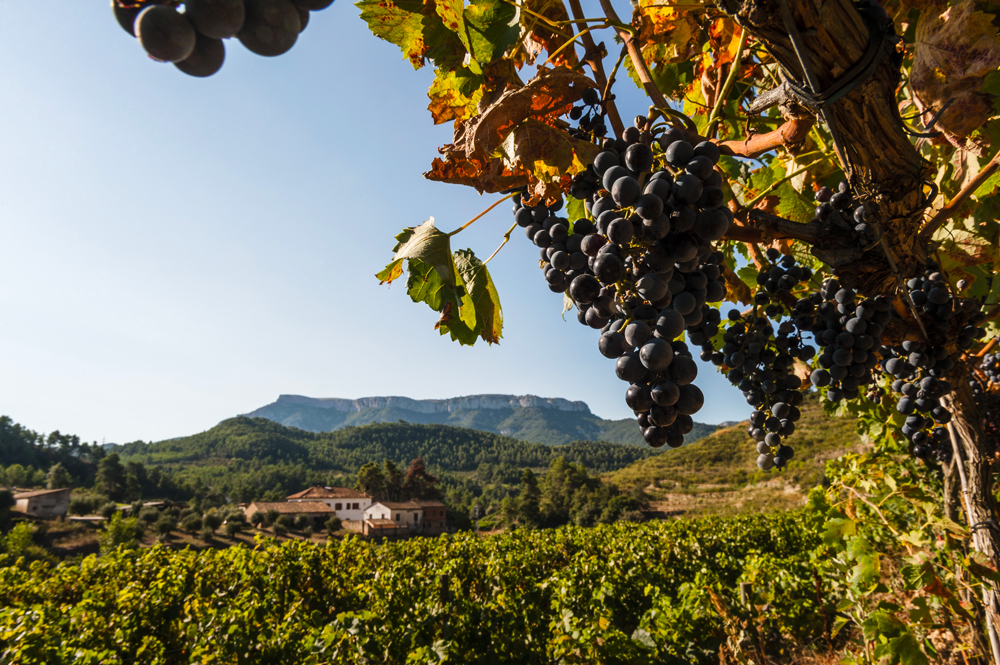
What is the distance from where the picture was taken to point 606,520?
151 feet

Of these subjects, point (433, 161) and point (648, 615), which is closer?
point (433, 161)

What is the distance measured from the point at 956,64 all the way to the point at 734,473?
65622 millimetres

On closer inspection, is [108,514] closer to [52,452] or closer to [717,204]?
[52,452]

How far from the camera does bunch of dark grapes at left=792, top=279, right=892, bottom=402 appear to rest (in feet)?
6.86

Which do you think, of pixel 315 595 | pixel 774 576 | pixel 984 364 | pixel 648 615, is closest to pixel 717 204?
pixel 984 364

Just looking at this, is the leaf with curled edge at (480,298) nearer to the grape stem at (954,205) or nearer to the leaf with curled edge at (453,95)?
the leaf with curled edge at (453,95)

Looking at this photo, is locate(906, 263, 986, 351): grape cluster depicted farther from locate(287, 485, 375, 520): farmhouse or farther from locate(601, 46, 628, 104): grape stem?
locate(287, 485, 375, 520): farmhouse

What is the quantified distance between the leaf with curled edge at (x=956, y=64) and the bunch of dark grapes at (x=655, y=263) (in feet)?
2.38

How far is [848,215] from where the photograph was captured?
1617mm

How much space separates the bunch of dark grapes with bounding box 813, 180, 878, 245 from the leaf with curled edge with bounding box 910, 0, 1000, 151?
0.29 m

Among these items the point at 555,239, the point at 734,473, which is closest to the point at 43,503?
the point at 555,239

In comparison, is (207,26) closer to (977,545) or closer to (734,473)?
(977,545)

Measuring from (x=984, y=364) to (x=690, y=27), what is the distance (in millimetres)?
4599

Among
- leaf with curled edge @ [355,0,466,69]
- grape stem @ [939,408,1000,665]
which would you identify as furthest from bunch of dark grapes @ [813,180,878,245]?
grape stem @ [939,408,1000,665]
